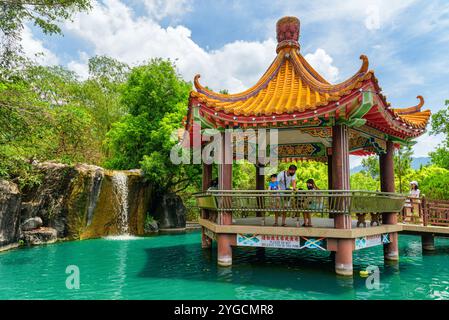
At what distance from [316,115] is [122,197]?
573 inches

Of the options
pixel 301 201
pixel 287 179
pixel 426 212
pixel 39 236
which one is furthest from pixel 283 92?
pixel 39 236

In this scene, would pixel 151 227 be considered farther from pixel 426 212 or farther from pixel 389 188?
pixel 426 212

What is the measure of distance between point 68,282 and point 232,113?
18.8 ft

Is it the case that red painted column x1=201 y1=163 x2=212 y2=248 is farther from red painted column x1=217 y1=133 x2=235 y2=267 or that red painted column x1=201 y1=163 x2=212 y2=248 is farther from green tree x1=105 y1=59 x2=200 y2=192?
green tree x1=105 y1=59 x2=200 y2=192

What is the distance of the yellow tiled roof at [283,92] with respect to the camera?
8.93m

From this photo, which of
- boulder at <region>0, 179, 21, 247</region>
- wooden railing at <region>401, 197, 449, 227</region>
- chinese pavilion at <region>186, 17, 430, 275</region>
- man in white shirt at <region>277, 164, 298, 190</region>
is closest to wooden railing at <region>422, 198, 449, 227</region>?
wooden railing at <region>401, 197, 449, 227</region>

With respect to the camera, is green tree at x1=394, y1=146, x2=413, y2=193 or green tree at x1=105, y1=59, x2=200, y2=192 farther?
green tree at x1=394, y1=146, x2=413, y2=193

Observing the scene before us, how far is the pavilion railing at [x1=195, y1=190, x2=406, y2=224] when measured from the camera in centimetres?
836

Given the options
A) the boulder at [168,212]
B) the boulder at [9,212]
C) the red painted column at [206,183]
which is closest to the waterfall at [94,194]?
the boulder at [9,212]

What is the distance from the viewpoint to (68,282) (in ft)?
27.7

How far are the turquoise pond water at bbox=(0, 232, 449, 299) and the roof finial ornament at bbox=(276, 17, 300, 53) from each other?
23.3 feet

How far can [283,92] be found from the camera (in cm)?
1058

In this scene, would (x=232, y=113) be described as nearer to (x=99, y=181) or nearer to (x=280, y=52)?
(x=280, y=52)

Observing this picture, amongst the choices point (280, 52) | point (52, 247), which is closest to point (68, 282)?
point (52, 247)
